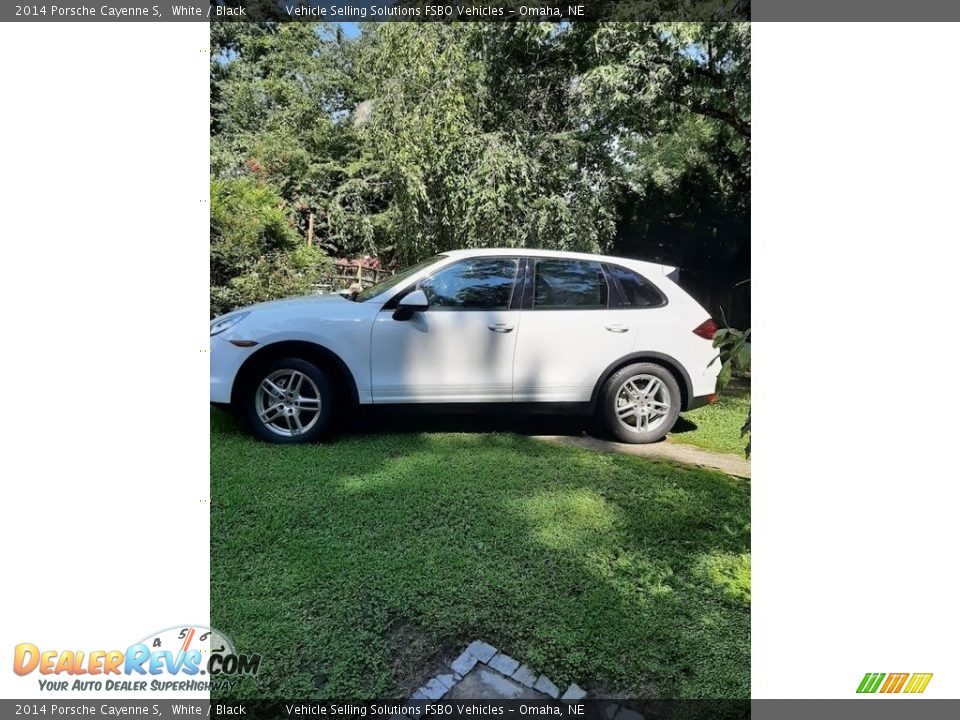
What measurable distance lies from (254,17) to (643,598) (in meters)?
2.29

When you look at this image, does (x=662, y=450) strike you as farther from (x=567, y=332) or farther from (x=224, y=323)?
(x=224, y=323)

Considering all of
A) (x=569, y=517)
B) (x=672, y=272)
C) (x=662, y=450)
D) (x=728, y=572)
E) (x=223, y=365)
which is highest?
(x=672, y=272)

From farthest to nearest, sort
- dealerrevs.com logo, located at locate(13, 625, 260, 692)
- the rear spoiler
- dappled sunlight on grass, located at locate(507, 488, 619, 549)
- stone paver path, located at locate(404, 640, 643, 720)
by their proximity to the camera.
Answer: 1. the rear spoiler
2. dappled sunlight on grass, located at locate(507, 488, 619, 549)
3. dealerrevs.com logo, located at locate(13, 625, 260, 692)
4. stone paver path, located at locate(404, 640, 643, 720)

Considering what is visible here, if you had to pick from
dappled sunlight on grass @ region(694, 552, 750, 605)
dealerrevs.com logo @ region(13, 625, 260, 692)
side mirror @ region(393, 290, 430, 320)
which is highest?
side mirror @ region(393, 290, 430, 320)

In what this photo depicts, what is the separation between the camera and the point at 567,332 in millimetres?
2111

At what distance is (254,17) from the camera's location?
190 centimetres

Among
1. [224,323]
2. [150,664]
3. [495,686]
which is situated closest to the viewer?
[495,686]

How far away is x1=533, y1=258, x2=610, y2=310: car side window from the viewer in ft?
6.79

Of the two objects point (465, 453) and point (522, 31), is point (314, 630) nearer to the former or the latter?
point (465, 453)

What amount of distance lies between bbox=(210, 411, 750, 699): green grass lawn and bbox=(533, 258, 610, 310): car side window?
540mm

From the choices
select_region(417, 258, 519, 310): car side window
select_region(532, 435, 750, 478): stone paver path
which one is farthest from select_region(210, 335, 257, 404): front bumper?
select_region(532, 435, 750, 478): stone paver path
